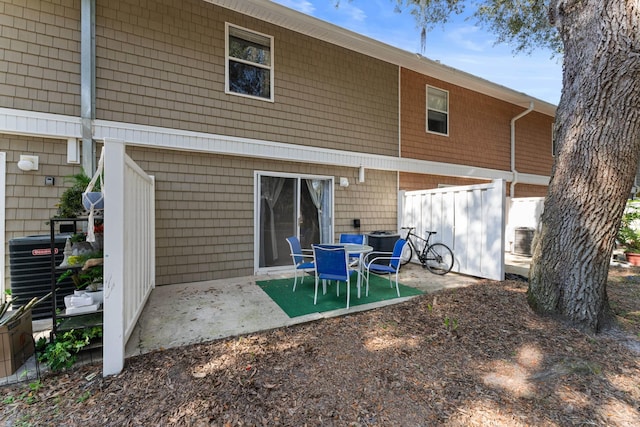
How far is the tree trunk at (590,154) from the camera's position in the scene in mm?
2980

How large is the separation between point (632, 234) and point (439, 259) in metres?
4.95

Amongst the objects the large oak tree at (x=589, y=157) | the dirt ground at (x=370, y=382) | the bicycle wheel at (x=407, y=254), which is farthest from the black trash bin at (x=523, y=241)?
the large oak tree at (x=589, y=157)

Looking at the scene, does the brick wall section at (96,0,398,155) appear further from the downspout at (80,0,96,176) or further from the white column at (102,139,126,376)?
the white column at (102,139,126,376)

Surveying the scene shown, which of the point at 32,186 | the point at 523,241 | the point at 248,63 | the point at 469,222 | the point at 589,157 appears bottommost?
the point at 523,241

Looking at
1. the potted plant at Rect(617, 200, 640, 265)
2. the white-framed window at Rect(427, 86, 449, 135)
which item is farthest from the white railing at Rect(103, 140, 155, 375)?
the potted plant at Rect(617, 200, 640, 265)

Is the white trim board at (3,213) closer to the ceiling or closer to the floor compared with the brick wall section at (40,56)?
closer to the floor

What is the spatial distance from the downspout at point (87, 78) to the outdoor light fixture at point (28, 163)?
0.53 meters

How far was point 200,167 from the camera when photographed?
5.12 m

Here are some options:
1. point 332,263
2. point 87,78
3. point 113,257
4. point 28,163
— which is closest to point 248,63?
point 87,78

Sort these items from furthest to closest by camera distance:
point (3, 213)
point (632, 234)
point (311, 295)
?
1. point (632, 234)
2. point (311, 295)
3. point (3, 213)

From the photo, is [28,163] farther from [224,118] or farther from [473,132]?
[473,132]

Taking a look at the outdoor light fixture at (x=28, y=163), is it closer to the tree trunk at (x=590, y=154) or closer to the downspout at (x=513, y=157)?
the tree trunk at (x=590, y=154)

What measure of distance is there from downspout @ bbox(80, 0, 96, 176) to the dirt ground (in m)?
3.17

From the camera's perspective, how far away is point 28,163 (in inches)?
152
